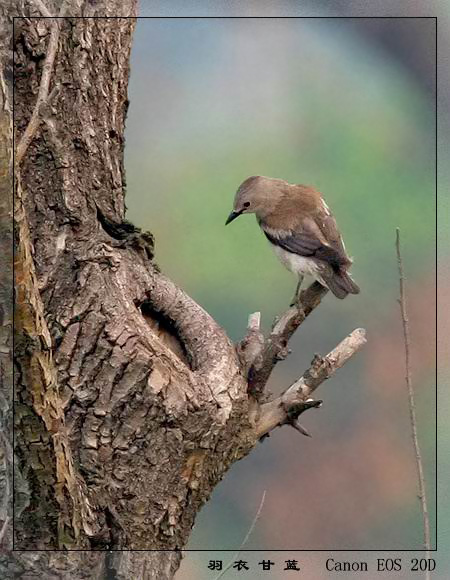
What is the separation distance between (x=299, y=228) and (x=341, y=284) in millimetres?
289

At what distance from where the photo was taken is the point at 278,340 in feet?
8.04

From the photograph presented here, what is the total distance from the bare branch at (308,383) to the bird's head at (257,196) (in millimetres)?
586

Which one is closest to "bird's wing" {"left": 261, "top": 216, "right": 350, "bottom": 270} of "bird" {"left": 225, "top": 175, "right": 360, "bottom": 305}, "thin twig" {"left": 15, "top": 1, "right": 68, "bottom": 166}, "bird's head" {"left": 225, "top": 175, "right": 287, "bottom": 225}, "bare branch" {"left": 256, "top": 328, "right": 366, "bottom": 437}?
"bird" {"left": 225, "top": 175, "right": 360, "bottom": 305}

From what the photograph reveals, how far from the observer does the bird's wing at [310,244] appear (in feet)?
8.59

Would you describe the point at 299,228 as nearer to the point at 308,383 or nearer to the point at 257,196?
the point at 257,196

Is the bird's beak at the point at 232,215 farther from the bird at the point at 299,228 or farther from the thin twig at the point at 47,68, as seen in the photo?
the thin twig at the point at 47,68

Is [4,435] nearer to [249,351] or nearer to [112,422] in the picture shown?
[112,422]

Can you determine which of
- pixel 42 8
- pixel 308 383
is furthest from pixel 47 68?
pixel 308 383

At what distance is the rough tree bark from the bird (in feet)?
0.51

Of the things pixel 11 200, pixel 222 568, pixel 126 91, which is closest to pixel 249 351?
pixel 222 568

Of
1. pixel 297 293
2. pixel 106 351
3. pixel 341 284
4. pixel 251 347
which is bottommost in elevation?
pixel 106 351

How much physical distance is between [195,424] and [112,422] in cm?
23

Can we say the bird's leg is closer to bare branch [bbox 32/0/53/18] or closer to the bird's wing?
the bird's wing

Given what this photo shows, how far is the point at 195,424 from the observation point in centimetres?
230
